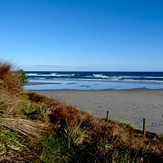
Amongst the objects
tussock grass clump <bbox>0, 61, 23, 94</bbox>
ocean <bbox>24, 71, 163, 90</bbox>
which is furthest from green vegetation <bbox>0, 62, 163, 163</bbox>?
ocean <bbox>24, 71, 163, 90</bbox>

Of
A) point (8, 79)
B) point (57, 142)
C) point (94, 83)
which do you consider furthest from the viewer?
point (94, 83)

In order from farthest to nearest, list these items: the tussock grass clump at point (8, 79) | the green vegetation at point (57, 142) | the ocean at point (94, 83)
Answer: the ocean at point (94, 83) < the tussock grass clump at point (8, 79) < the green vegetation at point (57, 142)

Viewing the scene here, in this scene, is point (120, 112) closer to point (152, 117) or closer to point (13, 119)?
point (152, 117)

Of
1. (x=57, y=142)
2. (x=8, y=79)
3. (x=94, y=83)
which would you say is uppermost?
Result: (x=8, y=79)

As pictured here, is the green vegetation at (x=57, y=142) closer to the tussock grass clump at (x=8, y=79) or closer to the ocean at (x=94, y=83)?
the tussock grass clump at (x=8, y=79)

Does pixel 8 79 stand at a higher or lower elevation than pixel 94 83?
higher

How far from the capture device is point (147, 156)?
692 centimetres

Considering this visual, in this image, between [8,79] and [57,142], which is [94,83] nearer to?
[8,79]

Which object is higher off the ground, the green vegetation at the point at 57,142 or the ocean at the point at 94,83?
the green vegetation at the point at 57,142

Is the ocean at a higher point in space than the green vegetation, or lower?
lower

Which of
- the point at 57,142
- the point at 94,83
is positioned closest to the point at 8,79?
the point at 57,142

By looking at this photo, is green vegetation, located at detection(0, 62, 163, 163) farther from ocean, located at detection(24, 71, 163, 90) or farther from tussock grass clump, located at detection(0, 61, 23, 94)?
ocean, located at detection(24, 71, 163, 90)

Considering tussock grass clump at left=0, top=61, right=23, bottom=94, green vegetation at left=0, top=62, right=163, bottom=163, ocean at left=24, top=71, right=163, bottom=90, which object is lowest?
ocean at left=24, top=71, right=163, bottom=90

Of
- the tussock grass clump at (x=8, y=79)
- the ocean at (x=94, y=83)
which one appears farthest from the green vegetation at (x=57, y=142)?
the ocean at (x=94, y=83)
